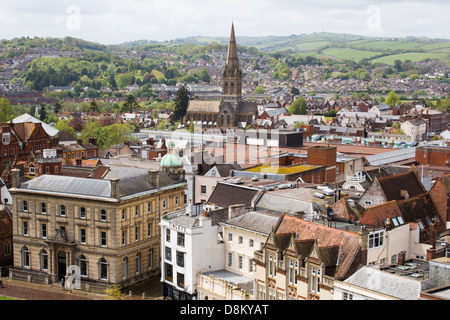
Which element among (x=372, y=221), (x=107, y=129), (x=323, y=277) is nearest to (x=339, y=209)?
(x=372, y=221)

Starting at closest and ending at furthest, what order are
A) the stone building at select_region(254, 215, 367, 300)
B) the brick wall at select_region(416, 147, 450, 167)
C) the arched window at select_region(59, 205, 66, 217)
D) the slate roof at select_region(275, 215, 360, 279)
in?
the stone building at select_region(254, 215, 367, 300), the slate roof at select_region(275, 215, 360, 279), the arched window at select_region(59, 205, 66, 217), the brick wall at select_region(416, 147, 450, 167)

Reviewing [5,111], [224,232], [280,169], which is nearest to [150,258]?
[224,232]

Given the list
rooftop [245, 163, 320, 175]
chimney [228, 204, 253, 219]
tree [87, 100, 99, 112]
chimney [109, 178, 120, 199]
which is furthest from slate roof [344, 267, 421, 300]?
tree [87, 100, 99, 112]

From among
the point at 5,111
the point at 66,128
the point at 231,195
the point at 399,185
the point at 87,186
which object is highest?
the point at 5,111

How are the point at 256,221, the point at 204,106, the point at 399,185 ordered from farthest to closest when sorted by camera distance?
the point at 204,106 < the point at 399,185 < the point at 256,221

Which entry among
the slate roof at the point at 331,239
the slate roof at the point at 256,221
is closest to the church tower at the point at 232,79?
the slate roof at the point at 256,221

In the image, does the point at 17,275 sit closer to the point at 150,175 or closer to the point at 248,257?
the point at 150,175

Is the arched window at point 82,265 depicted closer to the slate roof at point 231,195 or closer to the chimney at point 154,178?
the chimney at point 154,178

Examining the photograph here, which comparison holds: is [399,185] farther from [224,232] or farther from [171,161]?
[171,161]

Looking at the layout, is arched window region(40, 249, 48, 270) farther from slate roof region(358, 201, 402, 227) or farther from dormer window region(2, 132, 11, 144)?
dormer window region(2, 132, 11, 144)
